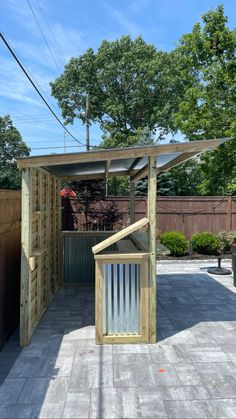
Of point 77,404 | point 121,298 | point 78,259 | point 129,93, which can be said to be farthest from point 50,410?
point 129,93

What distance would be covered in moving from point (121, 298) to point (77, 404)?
1.45 meters

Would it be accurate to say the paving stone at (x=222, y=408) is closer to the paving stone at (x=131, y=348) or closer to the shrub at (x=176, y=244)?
the paving stone at (x=131, y=348)

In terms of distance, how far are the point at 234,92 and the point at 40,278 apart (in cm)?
773

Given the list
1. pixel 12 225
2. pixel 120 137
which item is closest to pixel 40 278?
pixel 12 225

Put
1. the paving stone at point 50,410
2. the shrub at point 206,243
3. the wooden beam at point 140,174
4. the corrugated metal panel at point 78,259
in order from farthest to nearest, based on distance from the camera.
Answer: the shrub at point 206,243, the corrugated metal panel at point 78,259, the wooden beam at point 140,174, the paving stone at point 50,410

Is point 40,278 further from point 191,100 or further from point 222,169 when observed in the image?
point 191,100

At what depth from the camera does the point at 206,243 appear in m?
10.1

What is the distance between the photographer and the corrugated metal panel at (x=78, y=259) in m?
6.91

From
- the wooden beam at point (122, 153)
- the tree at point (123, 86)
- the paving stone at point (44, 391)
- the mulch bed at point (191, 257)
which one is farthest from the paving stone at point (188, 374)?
the tree at point (123, 86)

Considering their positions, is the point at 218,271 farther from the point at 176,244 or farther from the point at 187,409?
the point at 187,409

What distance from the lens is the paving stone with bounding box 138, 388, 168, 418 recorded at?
8.70ft

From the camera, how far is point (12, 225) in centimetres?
446

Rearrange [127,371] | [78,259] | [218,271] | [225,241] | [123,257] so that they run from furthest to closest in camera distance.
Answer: [225,241]
[218,271]
[78,259]
[123,257]
[127,371]

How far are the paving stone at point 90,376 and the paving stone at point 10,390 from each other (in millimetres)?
457
